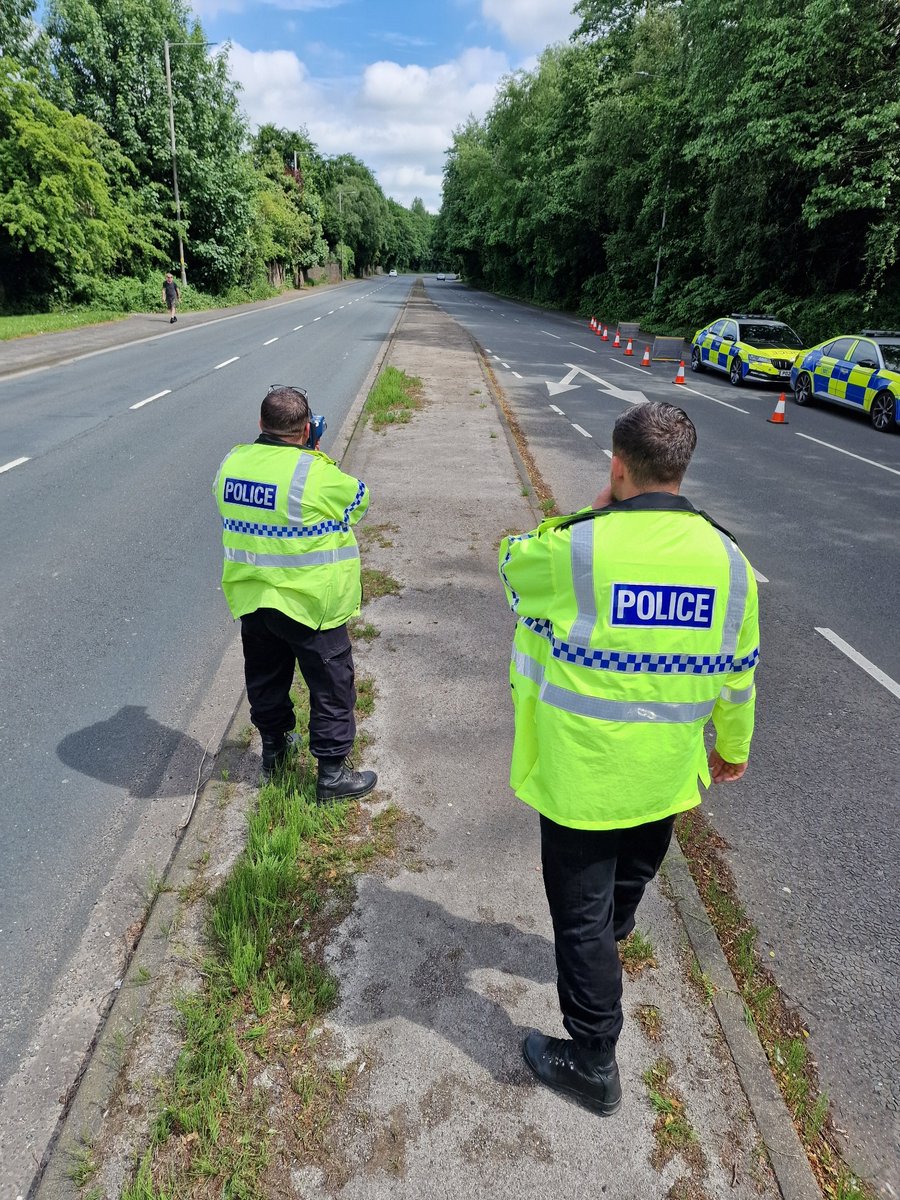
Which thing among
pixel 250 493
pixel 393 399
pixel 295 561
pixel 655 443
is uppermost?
pixel 655 443

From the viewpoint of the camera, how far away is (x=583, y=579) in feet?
6.29

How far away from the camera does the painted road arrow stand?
623 inches

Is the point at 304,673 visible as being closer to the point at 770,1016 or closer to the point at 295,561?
the point at 295,561

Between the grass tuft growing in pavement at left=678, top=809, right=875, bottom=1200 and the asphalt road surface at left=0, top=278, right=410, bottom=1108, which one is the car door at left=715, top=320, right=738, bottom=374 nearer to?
the asphalt road surface at left=0, top=278, right=410, bottom=1108

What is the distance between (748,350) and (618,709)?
18.5 meters

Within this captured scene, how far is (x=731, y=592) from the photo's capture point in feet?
6.39

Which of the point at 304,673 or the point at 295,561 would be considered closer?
the point at 295,561

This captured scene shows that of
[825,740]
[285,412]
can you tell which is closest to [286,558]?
[285,412]

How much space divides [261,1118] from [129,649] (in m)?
3.45

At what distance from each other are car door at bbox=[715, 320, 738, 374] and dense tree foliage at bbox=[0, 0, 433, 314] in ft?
70.4

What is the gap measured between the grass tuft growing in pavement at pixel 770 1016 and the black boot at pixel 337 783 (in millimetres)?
1514

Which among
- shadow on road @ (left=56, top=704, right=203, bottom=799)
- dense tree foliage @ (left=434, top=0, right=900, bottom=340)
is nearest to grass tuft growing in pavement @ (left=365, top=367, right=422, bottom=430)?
shadow on road @ (left=56, top=704, right=203, bottom=799)

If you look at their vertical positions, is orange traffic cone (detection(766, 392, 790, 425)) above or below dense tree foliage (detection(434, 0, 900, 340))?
below

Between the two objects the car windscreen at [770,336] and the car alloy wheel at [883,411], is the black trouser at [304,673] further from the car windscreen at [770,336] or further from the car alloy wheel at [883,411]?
the car windscreen at [770,336]
